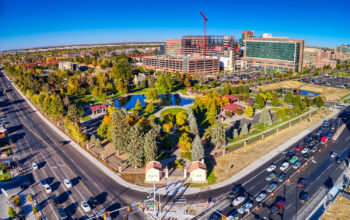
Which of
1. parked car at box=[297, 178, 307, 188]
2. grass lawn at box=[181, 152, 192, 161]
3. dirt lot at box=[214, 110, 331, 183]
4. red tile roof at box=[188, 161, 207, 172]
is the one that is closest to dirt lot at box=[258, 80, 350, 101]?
dirt lot at box=[214, 110, 331, 183]

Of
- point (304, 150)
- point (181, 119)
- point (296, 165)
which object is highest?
point (181, 119)

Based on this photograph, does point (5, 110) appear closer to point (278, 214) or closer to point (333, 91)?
point (278, 214)

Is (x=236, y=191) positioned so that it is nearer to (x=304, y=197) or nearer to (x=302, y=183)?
(x=304, y=197)

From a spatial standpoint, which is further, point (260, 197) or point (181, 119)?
point (181, 119)

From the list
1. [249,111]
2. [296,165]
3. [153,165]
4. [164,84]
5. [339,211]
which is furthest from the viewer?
[164,84]

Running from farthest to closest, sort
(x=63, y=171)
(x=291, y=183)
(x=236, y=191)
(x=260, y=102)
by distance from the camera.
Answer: (x=260, y=102) < (x=63, y=171) < (x=291, y=183) < (x=236, y=191)

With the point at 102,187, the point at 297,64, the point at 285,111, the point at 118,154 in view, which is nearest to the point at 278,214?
the point at 102,187

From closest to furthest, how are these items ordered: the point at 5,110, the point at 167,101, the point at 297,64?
the point at 5,110 < the point at 167,101 < the point at 297,64

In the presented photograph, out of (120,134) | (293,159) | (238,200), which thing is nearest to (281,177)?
(293,159)
